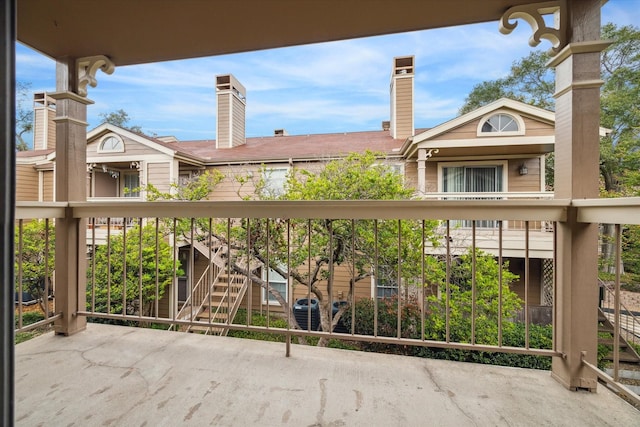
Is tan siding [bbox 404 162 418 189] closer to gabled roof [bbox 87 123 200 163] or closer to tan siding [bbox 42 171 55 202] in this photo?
gabled roof [bbox 87 123 200 163]

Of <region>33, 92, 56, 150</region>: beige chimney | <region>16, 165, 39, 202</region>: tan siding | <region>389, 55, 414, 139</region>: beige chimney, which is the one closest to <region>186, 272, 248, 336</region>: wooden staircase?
<region>16, 165, 39, 202</region>: tan siding

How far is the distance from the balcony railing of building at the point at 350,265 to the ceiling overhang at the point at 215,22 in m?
1.12

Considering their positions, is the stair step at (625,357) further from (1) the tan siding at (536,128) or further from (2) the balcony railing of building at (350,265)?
(1) the tan siding at (536,128)

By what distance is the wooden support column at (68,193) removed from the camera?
2.28 meters

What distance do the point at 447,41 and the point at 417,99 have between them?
121 centimetres

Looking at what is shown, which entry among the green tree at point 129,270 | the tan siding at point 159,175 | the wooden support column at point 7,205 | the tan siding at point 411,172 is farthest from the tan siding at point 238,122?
the wooden support column at point 7,205

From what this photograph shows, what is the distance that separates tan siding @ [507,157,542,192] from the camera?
5.97m

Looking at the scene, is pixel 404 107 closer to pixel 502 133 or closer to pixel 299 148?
pixel 502 133

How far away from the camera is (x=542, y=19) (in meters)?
1.71

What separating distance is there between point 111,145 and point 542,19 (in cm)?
781

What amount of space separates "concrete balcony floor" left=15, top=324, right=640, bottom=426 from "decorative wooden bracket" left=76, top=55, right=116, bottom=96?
191 centimetres

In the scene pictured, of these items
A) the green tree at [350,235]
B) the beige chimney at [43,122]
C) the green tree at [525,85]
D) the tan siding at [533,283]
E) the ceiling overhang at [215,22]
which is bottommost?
the tan siding at [533,283]

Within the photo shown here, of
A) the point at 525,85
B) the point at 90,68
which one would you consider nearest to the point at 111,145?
the point at 90,68

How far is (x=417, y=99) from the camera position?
6.82 meters
